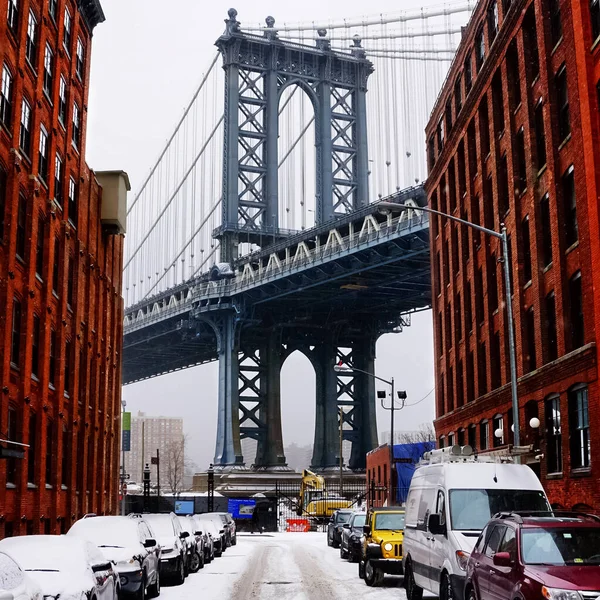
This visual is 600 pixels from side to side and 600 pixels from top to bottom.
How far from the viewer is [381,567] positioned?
21.5m

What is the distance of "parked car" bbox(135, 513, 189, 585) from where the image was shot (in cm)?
2189

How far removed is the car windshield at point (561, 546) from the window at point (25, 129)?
22.4 meters

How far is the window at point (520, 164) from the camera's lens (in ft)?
110

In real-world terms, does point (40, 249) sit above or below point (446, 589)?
above

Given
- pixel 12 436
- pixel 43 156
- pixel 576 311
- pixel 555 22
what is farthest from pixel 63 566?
pixel 555 22

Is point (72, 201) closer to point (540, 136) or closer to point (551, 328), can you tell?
point (540, 136)

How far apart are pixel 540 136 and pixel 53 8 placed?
17.5 metres

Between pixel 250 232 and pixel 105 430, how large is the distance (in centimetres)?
4269

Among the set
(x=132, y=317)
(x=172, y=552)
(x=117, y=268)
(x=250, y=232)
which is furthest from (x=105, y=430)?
(x=132, y=317)

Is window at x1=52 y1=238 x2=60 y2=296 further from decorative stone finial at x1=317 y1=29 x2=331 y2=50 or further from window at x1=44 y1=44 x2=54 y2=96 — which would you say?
decorative stone finial at x1=317 y1=29 x2=331 y2=50

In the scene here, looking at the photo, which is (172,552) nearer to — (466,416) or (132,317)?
(466,416)

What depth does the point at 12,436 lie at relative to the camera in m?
28.6

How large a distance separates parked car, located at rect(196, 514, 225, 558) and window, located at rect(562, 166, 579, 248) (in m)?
14.1

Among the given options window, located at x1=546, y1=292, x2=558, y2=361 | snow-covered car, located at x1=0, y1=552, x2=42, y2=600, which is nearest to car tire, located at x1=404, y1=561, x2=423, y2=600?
snow-covered car, located at x1=0, y1=552, x2=42, y2=600
